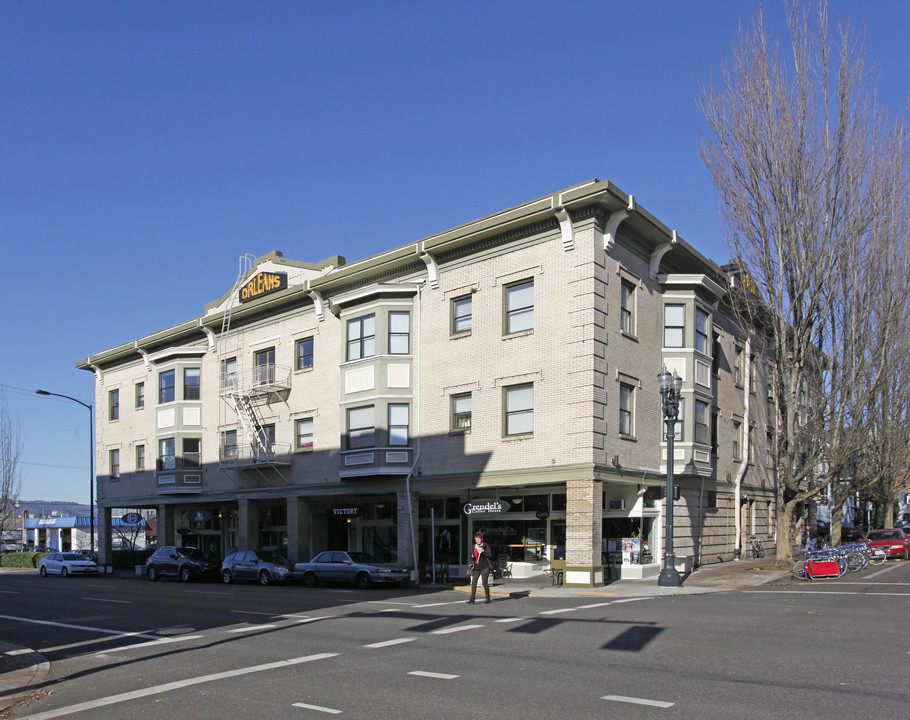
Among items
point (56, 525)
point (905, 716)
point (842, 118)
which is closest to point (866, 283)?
point (842, 118)

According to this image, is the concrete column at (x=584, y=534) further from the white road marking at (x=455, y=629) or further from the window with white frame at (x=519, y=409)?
the white road marking at (x=455, y=629)

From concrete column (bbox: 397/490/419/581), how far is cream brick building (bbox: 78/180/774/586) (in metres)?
0.08

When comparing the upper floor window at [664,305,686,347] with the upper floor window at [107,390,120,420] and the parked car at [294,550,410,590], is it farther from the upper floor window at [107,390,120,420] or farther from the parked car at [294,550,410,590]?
the upper floor window at [107,390,120,420]

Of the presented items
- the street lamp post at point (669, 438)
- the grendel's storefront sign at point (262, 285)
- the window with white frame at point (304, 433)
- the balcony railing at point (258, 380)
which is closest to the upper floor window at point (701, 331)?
the street lamp post at point (669, 438)

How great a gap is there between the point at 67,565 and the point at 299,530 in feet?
54.6

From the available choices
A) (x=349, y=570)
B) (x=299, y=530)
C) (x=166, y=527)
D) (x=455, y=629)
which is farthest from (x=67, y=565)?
(x=455, y=629)

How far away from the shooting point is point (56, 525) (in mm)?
76750

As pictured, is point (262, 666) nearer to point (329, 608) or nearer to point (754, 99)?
point (329, 608)

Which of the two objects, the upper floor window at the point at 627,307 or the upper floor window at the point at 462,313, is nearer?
the upper floor window at the point at 627,307

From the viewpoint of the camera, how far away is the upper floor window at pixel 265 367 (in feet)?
118

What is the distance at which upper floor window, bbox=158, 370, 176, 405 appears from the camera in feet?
136

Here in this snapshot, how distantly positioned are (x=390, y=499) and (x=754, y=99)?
20.3 m

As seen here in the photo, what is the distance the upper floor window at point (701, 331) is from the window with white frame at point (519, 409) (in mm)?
7235

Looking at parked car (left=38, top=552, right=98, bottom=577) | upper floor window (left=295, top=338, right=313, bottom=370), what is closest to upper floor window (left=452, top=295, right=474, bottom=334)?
upper floor window (left=295, top=338, right=313, bottom=370)
